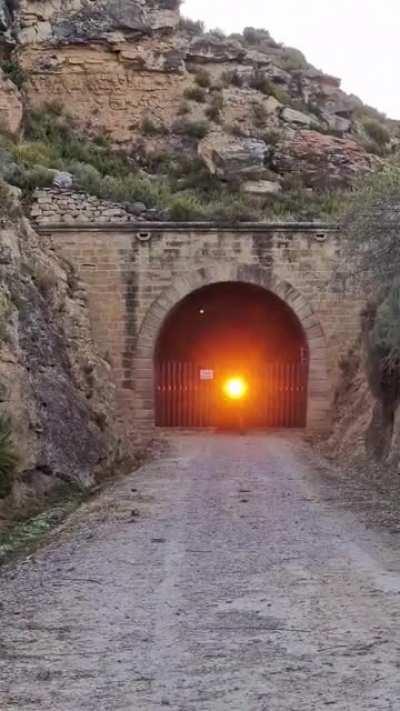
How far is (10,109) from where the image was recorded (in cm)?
2656

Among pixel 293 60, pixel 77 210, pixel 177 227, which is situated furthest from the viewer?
pixel 293 60

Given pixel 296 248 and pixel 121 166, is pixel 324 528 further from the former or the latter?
pixel 121 166

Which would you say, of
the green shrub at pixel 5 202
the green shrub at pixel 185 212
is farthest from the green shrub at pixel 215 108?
the green shrub at pixel 5 202

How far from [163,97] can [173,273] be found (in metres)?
11.3

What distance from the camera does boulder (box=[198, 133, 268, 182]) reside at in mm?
26516

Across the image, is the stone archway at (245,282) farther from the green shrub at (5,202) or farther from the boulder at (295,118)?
the boulder at (295,118)

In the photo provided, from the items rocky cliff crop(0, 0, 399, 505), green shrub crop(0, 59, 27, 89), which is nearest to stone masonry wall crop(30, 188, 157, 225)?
rocky cliff crop(0, 0, 399, 505)

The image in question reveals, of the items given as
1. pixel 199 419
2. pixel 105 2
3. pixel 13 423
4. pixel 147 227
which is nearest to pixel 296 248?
pixel 147 227

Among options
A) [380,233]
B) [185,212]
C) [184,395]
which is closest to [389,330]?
[380,233]

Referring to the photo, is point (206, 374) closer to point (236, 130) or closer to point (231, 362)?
point (231, 362)

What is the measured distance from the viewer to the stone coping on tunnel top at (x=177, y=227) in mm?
21562

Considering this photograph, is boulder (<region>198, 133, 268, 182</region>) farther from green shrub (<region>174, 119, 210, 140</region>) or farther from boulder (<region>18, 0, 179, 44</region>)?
boulder (<region>18, 0, 179, 44</region>)

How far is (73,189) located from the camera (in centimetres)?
2252

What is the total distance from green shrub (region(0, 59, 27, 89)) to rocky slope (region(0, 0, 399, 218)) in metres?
0.06
